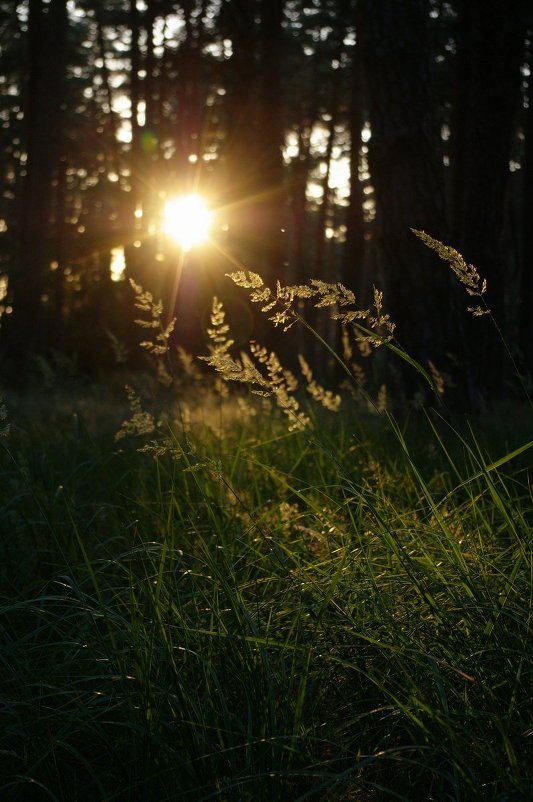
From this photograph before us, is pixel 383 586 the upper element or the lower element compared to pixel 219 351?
lower

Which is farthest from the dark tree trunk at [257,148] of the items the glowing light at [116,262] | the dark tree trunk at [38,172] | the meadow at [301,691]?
the meadow at [301,691]

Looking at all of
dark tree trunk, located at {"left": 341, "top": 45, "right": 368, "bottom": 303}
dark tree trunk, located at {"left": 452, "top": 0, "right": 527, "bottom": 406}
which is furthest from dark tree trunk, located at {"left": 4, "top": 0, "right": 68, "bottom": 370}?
dark tree trunk, located at {"left": 452, "top": 0, "right": 527, "bottom": 406}

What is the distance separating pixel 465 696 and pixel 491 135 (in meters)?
8.64

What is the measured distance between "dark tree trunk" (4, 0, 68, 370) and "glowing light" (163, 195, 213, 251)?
8.39 ft

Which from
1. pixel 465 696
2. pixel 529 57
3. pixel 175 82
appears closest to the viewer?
pixel 465 696

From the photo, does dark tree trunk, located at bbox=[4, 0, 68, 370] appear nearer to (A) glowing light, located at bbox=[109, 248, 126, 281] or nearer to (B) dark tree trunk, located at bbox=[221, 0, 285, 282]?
(B) dark tree trunk, located at bbox=[221, 0, 285, 282]

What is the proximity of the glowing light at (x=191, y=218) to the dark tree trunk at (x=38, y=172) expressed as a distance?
2558 millimetres

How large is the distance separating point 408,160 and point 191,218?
908 centimetres

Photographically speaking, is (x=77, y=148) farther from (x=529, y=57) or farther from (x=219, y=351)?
(x=219, y=351)

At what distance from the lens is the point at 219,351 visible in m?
2.56

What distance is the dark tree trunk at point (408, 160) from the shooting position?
19.8 feet

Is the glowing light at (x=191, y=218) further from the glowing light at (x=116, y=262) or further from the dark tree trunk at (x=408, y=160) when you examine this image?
the dark tree trunk at (x=408, y=160)

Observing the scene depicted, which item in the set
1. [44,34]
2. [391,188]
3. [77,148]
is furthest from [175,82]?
[391,188]

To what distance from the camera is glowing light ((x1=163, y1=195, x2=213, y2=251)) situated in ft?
46.7
